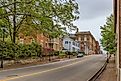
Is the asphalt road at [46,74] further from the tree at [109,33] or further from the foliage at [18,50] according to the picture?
the tree at [109,33]

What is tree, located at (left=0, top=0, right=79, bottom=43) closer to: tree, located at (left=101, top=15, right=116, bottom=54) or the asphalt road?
the asphalt road

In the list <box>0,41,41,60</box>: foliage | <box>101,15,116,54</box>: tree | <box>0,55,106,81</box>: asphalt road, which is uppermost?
<box>101,15,116,54</box>: tree

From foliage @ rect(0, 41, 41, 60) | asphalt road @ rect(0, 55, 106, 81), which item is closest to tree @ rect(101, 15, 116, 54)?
foliage @ rect(0, 41, 41, 60)

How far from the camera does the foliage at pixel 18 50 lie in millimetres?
38062

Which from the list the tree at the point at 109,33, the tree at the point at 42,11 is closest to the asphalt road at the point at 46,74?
the tree at the point at 42,11

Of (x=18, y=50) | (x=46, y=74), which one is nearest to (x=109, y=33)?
(x=18, y=50)

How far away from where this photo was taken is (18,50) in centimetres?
4297

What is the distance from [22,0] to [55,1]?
405 cm

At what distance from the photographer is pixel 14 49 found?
41.4 metres

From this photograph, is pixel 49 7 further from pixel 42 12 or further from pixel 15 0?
pixel 15 0

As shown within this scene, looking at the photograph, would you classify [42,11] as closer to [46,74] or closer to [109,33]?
[46,74]

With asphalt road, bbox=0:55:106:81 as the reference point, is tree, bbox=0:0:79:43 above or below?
above

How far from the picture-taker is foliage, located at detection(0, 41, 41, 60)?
38.1 meters

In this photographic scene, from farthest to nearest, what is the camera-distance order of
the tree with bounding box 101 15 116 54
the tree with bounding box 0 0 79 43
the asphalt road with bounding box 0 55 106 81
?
the tree with bounding box 101 15 116 54 → the tree with bounding box 0 0 79 43 → the asphalt road with bounding box 0 55 106 81
